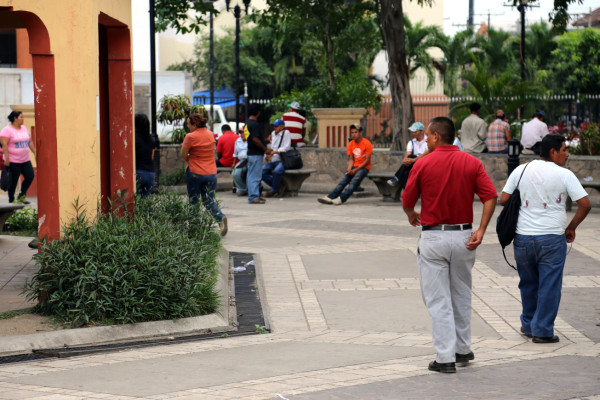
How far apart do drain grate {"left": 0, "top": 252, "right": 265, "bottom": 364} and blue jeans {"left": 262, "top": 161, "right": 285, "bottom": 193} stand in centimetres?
864

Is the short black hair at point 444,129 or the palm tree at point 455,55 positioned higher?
the palm tree at point 455,55

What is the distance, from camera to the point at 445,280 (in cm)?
629

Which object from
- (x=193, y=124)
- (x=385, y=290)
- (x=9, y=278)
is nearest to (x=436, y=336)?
(x=385, y=290)

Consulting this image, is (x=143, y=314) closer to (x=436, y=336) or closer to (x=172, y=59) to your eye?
(x=436, y=336)

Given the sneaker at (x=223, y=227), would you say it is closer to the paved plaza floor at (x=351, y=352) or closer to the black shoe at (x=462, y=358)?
the paved plaza floor at (x=351, y=352)

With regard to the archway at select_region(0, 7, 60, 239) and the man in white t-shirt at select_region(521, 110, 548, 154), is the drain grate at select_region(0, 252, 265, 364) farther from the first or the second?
the man in white t-shirt at select_region(521, 110, 548, 154)

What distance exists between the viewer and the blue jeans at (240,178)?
776 inches

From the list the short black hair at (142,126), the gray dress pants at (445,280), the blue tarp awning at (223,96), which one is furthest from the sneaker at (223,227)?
the blue tarp awning at (223,96)

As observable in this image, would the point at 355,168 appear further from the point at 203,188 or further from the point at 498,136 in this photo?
the point at 203,188

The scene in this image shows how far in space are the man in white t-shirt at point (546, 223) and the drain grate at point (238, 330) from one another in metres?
2.32

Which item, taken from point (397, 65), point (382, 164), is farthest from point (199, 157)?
point (397, 65)

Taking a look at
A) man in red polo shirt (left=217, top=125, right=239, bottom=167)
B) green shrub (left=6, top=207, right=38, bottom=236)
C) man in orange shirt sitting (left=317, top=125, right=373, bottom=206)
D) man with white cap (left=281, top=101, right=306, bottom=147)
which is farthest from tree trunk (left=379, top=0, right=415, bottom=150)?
green shrub (left=6, top=207, right=38, bottom=236)

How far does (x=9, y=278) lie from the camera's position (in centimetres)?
968

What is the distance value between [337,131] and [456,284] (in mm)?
16508
